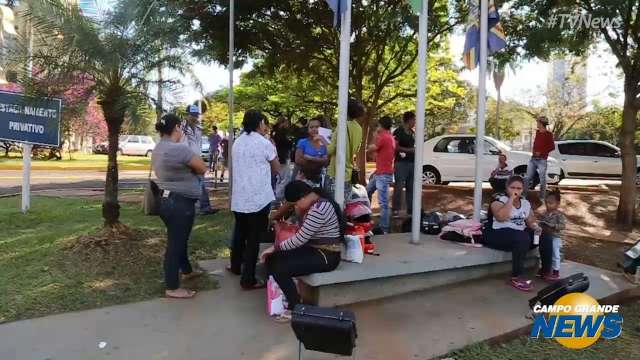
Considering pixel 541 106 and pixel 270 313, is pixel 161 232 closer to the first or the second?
pixel 270 313

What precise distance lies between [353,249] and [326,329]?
5.40 feet

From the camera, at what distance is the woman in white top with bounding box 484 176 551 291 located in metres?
5.20

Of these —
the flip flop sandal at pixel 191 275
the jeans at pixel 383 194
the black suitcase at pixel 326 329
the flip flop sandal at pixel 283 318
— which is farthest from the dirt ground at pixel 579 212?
the black suitcase at pixel 326 329

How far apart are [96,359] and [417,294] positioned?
2860mm

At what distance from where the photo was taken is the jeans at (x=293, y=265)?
4203 mm

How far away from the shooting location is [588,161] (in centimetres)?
1677

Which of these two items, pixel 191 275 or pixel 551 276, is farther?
pixel 551 276

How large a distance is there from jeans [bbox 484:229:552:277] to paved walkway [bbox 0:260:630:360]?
0.36 metres

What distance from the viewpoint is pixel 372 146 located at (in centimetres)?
731

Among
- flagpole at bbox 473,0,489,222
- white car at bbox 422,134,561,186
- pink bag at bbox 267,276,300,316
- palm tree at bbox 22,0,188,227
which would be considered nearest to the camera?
pink bag at bbox 267,276,300,316

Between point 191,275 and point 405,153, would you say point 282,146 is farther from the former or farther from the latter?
point 191,275

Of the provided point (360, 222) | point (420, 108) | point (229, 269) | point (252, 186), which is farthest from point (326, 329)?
point (420, 108)

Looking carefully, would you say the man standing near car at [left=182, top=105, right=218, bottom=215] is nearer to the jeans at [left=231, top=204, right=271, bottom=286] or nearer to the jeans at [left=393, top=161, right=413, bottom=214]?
the jeans at [left=231, top=204, right=271, bottom=286]

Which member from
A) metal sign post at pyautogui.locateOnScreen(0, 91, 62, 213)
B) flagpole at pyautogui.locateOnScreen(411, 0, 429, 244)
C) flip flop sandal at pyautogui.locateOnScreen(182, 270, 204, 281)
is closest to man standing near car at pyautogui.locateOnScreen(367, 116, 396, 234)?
flagpole at pyautogui.locateOnScreen(411, 0, 429, 244)
